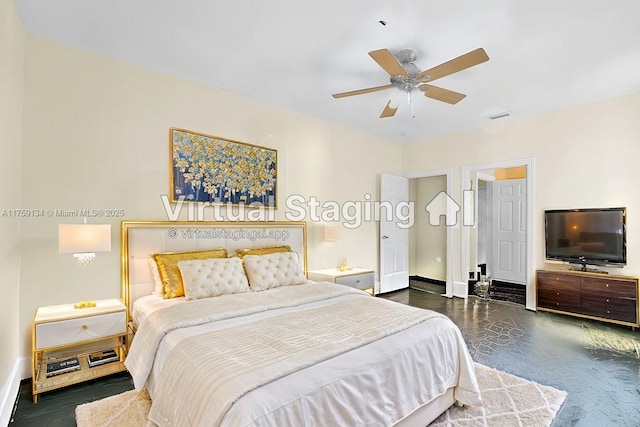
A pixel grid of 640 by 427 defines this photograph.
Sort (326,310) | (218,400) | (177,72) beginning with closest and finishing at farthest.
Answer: (218,400) < (326,310) < (177,72)

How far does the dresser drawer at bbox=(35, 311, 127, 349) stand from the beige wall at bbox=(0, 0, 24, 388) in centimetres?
20

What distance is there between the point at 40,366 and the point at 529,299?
5.75 meters

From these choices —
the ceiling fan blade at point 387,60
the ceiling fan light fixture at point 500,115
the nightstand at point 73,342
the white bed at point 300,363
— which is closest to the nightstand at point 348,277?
the white bed at point 300,363

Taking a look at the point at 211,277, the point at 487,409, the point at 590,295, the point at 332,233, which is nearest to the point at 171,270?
the point at 211,277

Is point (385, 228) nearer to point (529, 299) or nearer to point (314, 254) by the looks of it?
point (314, 254)

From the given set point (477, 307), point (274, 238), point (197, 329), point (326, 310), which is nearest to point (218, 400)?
point (197, 329)

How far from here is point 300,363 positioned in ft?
5.18

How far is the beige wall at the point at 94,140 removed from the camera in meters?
2.76

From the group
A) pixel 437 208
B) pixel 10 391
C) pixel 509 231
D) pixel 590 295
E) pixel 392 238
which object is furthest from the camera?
pixel 437 208

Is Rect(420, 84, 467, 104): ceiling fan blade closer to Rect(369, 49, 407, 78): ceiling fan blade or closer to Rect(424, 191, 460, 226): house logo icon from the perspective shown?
Rect(369, 49, 407, 78): ceiling fan blade

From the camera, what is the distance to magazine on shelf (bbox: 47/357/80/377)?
2557 mm

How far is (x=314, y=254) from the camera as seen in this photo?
15.9 feet

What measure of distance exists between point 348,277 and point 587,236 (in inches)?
126

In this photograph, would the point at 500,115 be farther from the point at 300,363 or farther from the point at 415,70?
the point at 300,363
